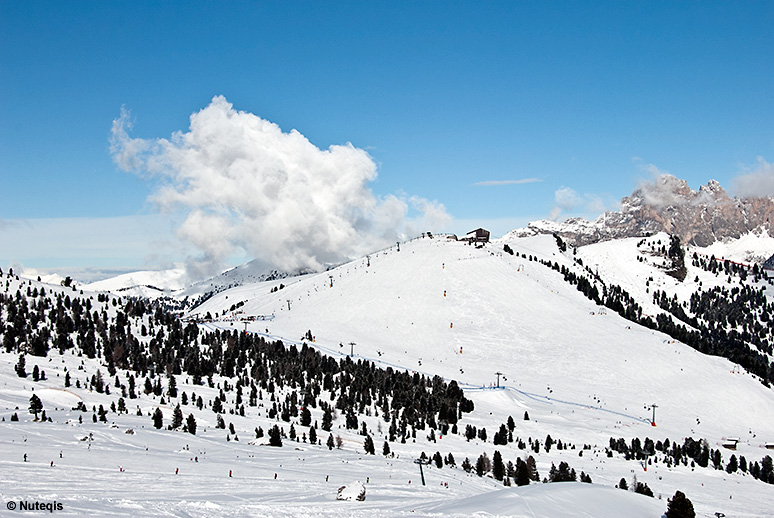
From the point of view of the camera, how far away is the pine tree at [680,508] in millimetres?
45650

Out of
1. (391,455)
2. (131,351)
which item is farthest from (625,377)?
(131,351)

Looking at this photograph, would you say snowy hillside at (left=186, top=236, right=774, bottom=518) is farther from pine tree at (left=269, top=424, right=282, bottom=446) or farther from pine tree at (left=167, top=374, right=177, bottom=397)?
pine tree at (left=167, top=374, right=177, bottom=397)

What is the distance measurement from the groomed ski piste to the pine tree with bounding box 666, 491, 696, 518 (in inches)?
76.2

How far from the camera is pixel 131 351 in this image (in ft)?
380

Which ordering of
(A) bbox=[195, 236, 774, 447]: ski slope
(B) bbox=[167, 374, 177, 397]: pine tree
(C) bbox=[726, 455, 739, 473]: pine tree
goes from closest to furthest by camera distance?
1. (C) bbox=[726, 455, 739, 473]: pine tree
2. (B) bbox=[167, 374, 177, 397]: pine tree
3. (A) bbox=[195, 236, 774, 447]: ski slope

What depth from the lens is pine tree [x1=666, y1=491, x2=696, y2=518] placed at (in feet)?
150

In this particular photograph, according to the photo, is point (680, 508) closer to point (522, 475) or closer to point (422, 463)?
point (522, 475)

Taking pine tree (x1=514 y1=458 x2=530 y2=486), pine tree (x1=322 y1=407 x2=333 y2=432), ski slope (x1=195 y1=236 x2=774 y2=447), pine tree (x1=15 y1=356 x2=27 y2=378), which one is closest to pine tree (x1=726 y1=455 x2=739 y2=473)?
ski slope (x1=195 y1=236 x2=774 y2=447)

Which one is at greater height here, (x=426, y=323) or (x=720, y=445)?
(x=426, y=323)

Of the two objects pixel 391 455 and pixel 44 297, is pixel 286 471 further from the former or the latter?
pixel 44 297

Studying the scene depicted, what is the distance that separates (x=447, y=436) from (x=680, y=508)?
51.6 m

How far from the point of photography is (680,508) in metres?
46.2

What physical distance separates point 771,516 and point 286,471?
172 ft

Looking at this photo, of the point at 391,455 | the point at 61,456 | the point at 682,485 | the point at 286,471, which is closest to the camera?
the point at 61,456
